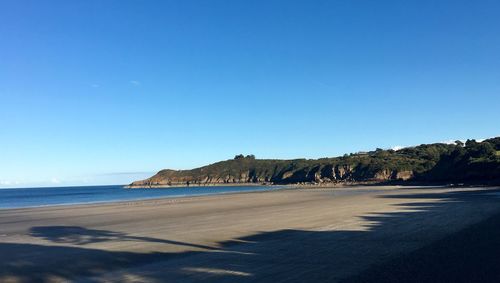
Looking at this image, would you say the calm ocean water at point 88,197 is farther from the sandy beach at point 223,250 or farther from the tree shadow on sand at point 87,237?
the sandy beach at point 223,250

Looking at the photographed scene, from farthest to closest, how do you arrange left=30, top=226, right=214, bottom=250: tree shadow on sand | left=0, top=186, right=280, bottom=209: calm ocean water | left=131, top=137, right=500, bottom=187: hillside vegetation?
1. left=131, top=137, right=500, bottom=187: hillside vegetation
2. left=0, top=186, right=280, bottom=209: calm ocean water
3. left=30, top=226, right=214, bottom=250: tree shadow on sand

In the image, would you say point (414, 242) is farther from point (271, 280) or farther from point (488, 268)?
point (271, 280)

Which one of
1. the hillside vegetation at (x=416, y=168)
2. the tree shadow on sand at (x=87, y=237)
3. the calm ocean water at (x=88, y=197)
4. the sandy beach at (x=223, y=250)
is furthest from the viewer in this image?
the hillside vegetation at (x=416, y=168)

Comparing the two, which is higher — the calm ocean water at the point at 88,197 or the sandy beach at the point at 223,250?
the calm ocean water at the point at 88,197

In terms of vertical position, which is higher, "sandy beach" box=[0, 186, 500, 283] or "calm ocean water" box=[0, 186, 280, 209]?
"calm ocean water" box=[0, 186, 280, 209]

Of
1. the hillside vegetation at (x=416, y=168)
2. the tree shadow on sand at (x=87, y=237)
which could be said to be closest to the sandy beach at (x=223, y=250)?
the tree shadow on sand at (x=87, y=237)

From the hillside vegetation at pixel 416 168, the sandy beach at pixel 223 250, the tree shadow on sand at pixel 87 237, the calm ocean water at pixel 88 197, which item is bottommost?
the sandy beach at pixel 223 250

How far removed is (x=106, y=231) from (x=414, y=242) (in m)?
12.8

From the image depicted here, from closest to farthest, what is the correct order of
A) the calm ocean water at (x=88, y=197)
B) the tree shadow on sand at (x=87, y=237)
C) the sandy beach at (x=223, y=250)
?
1. the sandy beach at (x=223, y=250)
2. the tree shadow on sand at (x=87, y=237)
3. the calm ocean water at (x=88, y=197)

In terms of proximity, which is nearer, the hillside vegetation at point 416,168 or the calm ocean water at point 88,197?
the calm ocean water at point 88,197

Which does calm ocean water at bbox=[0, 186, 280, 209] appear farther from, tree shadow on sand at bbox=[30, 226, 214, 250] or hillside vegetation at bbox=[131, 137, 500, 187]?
tree shadow on sand at bbox=[30, 226, 214, 250]

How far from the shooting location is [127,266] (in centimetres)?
1149

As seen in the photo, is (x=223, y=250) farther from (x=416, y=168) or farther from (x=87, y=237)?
(x=416, y=168)

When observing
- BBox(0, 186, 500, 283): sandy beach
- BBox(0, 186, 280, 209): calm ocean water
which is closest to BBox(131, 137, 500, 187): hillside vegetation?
BBox(0, 186, 280, 209): calm ocean water
